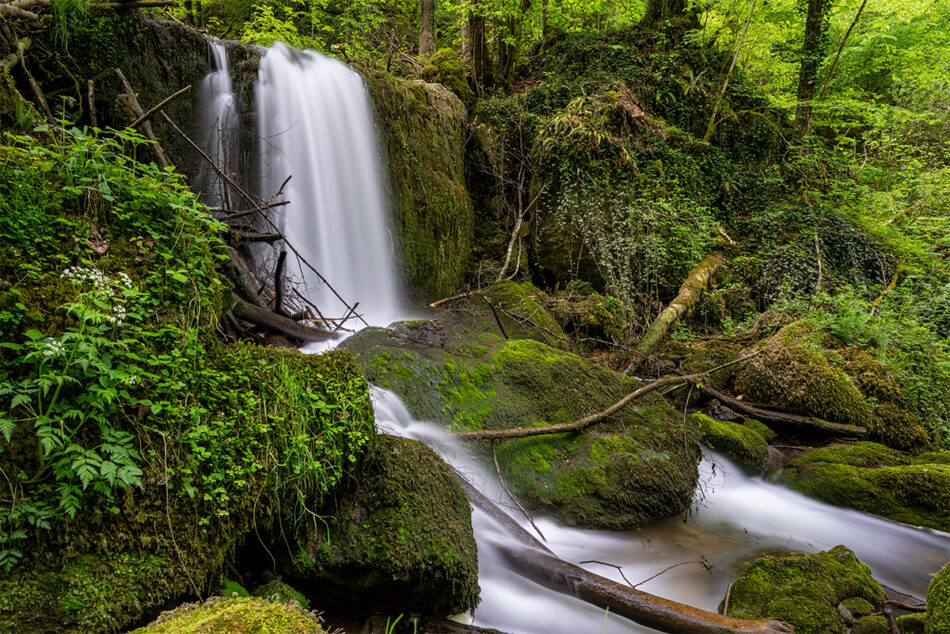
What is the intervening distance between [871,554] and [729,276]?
228 inches

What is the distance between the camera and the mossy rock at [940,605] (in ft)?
7.07

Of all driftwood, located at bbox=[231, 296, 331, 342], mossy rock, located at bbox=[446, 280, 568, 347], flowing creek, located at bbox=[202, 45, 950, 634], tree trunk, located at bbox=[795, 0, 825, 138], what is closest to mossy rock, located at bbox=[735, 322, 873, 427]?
flowing creek, located at bbox=[202, 45, 950, 634]

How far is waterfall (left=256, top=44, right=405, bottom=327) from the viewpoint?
6.38m

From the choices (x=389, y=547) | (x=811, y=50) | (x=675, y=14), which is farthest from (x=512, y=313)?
(x=811, y=50)

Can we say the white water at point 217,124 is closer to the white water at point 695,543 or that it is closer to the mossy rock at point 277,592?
the white water at point 695,543

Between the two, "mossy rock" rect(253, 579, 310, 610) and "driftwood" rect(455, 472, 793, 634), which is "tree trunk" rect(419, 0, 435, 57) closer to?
"driftwood" rect(455, 472, 793, 634)

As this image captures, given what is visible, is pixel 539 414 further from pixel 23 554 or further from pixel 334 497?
pixel 23 554

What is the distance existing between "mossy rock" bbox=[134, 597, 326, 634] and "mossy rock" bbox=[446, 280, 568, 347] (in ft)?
18.1

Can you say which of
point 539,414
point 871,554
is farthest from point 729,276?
point 539,414

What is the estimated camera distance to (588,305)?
7.71m

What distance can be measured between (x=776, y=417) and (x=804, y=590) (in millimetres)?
3832

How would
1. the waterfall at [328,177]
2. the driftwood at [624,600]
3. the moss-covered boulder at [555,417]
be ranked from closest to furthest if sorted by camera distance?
the driftwood at [624,600] → the moss-covered boulder at [555,417] → the waterfall at [328,177]

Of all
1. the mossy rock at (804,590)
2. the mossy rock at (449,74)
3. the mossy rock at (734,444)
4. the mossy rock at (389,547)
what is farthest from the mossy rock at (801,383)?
the mossy rock at (449,74)

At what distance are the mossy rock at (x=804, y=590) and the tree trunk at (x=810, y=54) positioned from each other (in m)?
11.4
